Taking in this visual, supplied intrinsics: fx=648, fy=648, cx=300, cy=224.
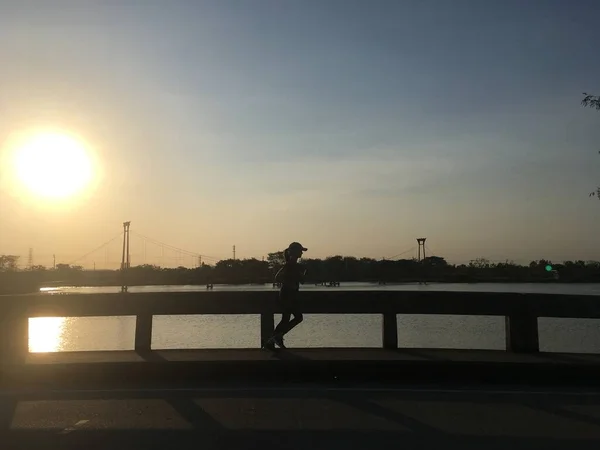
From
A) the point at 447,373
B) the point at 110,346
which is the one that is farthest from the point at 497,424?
the point at 110,346

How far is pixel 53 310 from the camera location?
9.81 m

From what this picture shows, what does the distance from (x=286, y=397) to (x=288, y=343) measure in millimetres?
5267

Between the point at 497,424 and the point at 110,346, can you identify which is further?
the point at 110,346

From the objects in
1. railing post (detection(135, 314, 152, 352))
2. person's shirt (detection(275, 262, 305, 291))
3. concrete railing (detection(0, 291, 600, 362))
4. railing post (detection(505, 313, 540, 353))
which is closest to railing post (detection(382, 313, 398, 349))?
concrete railing (detection(0, 291, 600, 362))

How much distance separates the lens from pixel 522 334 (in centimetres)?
991

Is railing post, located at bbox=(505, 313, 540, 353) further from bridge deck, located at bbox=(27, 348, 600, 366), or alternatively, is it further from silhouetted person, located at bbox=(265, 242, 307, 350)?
silhouetted person, located at bbox=(265, 242, 307, 350)

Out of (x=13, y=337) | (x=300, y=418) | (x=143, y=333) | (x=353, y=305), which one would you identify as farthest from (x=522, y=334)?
(x=13, y=337)

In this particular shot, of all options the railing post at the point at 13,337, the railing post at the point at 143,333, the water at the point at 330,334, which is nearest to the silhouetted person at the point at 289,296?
the railing post at the point at 143,333

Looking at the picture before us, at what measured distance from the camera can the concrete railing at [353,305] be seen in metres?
9.69

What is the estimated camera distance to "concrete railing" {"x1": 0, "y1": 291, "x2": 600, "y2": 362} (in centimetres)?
969

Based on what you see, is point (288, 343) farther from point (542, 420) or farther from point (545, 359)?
point (542, 420)

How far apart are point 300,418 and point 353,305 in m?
3.23

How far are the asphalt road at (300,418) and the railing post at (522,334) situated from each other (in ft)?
4.93

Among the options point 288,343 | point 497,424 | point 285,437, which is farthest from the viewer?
point 288,343
